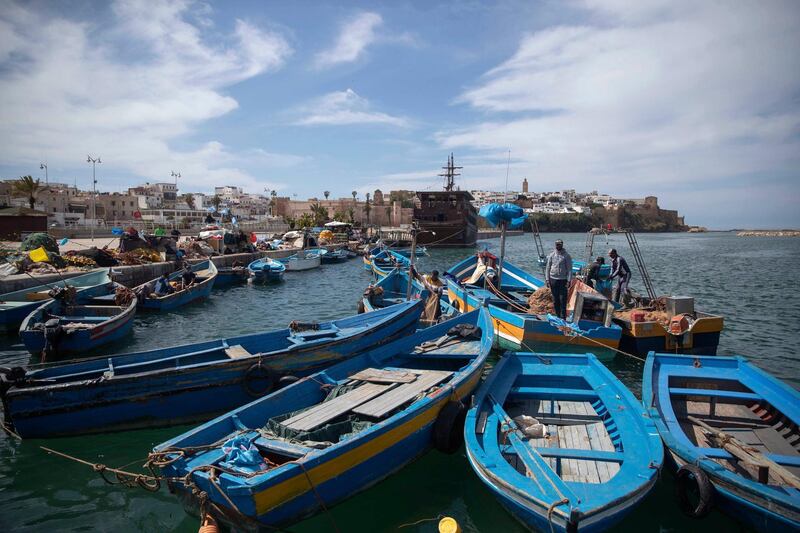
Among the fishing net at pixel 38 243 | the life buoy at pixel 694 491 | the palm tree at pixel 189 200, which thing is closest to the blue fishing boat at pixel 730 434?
the life buoy at pixel 694 491

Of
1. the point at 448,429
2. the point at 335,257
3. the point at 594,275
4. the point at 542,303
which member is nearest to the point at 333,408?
the point at 448,429

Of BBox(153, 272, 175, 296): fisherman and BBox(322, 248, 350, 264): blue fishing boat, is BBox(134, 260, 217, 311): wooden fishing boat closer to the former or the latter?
BBox(153, 272, 175, 296): fisherman

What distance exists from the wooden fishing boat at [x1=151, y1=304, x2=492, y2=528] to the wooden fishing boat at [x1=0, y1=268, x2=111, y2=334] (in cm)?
1364

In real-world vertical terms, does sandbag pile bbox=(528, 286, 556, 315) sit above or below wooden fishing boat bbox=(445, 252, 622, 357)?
above

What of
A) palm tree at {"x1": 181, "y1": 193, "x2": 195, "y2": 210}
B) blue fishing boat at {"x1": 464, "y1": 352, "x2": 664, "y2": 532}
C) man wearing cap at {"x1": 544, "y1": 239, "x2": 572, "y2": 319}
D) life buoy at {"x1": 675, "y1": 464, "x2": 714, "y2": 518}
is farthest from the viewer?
palm tree at {"x1": 181, "y1": 193, "x2": 195, "y2": 210}

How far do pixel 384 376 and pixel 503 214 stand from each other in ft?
24.8

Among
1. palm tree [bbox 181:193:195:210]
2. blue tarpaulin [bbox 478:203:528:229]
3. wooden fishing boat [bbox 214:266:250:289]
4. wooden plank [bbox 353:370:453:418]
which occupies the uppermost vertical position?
palm tree [bbox 181:193:195:210]

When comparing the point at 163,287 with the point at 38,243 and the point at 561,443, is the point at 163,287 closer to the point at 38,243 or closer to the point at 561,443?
the point at 38,243

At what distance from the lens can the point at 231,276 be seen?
2973 cm

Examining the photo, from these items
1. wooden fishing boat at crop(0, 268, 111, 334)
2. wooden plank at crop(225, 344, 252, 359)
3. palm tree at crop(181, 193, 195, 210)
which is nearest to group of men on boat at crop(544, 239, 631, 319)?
wooden plank at crop(225, 344, 252, 359)

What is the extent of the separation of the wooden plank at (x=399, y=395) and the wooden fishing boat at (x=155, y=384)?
2.26 meters

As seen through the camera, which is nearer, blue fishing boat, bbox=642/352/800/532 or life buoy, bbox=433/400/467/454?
blue fishing boat, bbox=642/352/800/532

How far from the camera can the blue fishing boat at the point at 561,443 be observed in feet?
16.5

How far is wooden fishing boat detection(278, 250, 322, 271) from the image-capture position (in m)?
38.3
